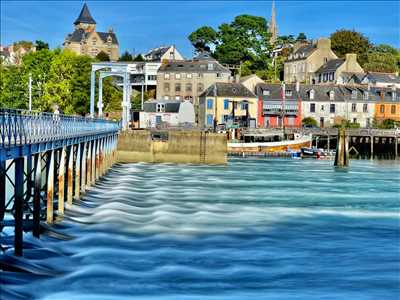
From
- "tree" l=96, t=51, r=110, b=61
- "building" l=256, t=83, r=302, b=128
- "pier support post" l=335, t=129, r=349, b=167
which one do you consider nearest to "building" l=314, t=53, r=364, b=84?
"building" l=256, t=83, r=302, b=128

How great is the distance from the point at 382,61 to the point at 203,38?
38058 mm

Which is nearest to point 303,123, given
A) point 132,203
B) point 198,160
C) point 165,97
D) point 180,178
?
point 165,97

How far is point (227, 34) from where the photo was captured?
536ft

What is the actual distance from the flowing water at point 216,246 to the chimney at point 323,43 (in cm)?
9617

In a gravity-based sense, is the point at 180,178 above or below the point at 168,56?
below

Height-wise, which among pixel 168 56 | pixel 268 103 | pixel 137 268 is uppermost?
pixel 168 56

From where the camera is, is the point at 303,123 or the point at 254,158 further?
the point at 303,123

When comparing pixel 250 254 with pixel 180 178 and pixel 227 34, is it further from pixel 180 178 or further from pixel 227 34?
pixel 227 34

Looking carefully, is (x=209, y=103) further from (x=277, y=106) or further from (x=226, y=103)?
A: (x=277, y=106)

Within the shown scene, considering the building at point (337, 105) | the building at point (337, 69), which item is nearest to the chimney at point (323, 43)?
the building at point (337, 69)

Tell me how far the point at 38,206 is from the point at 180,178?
31.0m

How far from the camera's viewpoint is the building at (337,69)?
449 feet

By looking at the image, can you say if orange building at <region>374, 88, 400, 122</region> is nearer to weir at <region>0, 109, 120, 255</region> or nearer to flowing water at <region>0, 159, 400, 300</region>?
flowing water at <region>0, 159, 400, 300</region>

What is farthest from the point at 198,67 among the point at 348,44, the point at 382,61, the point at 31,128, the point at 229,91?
the point at 31,128
